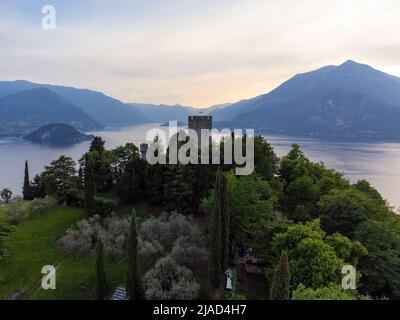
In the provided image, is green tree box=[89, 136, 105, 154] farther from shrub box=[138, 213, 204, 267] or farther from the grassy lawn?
shrub box=[138, 213, 204, 267]

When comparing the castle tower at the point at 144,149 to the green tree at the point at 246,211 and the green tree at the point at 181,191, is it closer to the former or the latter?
the green tree at the point at 181,191

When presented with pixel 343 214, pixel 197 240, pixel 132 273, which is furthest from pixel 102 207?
pixel 343 214

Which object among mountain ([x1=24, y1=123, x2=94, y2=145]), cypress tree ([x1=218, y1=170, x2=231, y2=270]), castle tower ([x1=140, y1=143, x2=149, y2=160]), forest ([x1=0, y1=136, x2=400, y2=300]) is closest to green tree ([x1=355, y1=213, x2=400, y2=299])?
forest ([x1=0, y1=136, x2=400, y2=300])

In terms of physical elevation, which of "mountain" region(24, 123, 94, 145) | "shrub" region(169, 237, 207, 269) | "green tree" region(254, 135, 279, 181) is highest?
"mountain" region(24, 123, 94, 145)

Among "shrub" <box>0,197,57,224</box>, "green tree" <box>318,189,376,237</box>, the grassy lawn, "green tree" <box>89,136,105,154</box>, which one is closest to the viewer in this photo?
the grassy lawn

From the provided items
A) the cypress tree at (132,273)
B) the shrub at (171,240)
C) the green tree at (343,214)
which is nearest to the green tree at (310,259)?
the shrub at (171,240)
